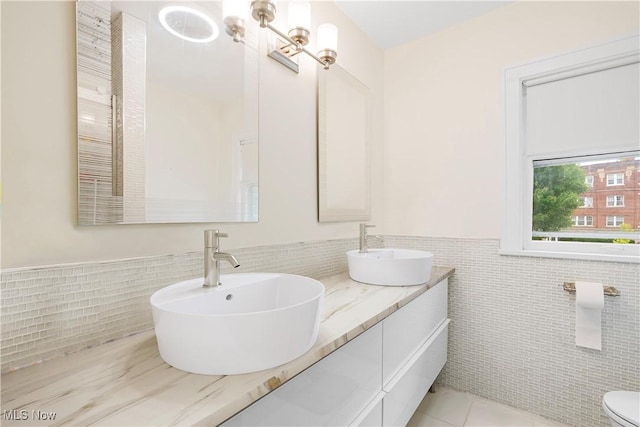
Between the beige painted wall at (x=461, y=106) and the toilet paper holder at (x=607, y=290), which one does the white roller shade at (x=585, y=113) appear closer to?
the beige painted wall at (x=461, y=106)

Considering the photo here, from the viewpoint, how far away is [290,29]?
1.24 m

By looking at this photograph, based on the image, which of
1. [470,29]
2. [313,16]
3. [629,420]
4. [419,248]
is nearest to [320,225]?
[419,248]

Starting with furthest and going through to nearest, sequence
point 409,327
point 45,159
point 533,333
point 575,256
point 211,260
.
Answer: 1. point 533,333
2. point 575,256
3. point 409,327
4. point 211,260
5. point 45,159

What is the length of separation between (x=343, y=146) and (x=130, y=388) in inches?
57.9

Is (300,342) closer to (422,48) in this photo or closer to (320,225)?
(320,225)

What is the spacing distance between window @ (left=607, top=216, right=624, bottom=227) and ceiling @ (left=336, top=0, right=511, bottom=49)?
134 cm

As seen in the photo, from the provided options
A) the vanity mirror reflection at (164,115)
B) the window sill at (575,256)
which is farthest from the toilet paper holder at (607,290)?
the vanity mirror reflection at (164,115)

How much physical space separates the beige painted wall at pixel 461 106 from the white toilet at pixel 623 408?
2.76 feet

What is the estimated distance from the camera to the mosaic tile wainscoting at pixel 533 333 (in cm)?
141

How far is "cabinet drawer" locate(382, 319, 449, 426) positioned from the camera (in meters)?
1.07

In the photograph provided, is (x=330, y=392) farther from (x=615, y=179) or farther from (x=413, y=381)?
(x=615, y=179)

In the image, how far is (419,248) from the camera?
6.50ft

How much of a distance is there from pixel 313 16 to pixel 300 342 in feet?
5.23

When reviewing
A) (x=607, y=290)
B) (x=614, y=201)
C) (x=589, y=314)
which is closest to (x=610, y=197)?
(x=614, y=201)
